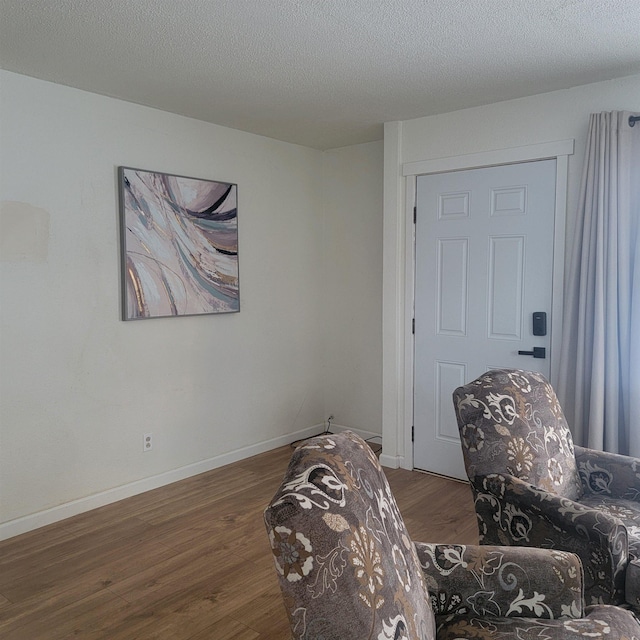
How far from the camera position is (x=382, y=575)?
118 centimetres

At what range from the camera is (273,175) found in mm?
4379

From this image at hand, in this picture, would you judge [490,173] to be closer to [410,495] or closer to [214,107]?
[214,107]

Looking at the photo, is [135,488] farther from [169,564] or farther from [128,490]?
[169,564]

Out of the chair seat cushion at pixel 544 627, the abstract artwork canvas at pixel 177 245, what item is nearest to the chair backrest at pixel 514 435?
the chair seat cushion at pixel 544 627

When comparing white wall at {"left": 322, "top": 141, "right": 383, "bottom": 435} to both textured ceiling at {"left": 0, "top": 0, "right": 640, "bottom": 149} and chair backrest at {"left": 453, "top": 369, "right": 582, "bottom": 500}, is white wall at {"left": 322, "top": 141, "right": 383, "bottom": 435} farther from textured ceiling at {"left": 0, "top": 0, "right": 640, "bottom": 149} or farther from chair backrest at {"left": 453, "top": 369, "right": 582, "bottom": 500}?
chair backrest at {"left": 453, "top": 369, "right": 582, "bottom": 500}

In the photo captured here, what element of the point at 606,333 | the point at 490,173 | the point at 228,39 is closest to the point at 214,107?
the point at 228,39

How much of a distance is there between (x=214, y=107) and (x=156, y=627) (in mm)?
2839

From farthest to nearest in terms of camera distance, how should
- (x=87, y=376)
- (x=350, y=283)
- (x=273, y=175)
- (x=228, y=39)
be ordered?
(x=350, y=283)
(x=273, y=175)
(x=87, y=376)
(x=228, y=39)

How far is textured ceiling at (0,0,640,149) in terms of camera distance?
7.48ft

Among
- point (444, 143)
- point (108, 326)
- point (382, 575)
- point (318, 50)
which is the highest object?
point (318, 50)

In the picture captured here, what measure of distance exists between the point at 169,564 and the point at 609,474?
2045 mm

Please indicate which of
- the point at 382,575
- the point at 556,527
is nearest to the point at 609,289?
the point at 556,527

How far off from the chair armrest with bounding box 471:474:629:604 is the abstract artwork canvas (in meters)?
2.27

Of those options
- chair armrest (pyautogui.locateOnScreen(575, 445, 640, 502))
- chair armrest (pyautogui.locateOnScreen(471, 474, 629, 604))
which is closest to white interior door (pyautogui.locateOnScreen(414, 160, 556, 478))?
chair armrest (pyautogui.locateOnScreen(575, 445, 640, 502))
